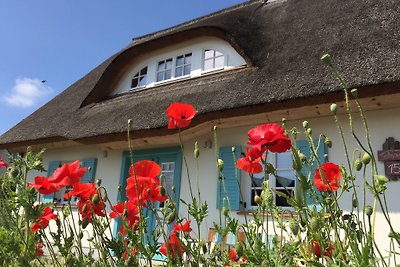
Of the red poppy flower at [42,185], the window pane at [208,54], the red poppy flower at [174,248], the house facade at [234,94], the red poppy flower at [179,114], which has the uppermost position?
the window pane at [208,54]

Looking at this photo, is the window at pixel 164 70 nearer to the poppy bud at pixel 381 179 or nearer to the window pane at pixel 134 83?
the window pane at pixel 134 83

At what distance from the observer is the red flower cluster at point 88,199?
49.9 inches

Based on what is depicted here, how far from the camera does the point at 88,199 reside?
55.4 inches

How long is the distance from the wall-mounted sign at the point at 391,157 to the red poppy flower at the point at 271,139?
363cm

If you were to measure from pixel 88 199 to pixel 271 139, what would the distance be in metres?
0.77

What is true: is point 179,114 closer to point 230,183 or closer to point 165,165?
point 230,183

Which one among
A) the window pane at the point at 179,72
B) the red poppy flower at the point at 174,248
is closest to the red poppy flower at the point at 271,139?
the red poppy flower at the point at 174,248

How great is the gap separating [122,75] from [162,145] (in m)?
3.13

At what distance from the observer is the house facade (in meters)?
4.48

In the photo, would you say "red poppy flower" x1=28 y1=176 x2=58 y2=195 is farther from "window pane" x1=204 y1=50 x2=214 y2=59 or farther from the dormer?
"window pane" x1=204 y1=50 x2=214 y2=59

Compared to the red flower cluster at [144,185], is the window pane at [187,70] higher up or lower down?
higher up

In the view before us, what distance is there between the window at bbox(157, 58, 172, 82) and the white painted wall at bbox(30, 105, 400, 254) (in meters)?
2.05

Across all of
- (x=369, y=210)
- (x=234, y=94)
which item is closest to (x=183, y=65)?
(x=234, y=94)

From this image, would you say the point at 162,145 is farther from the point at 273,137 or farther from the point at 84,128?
the point at 273,137
